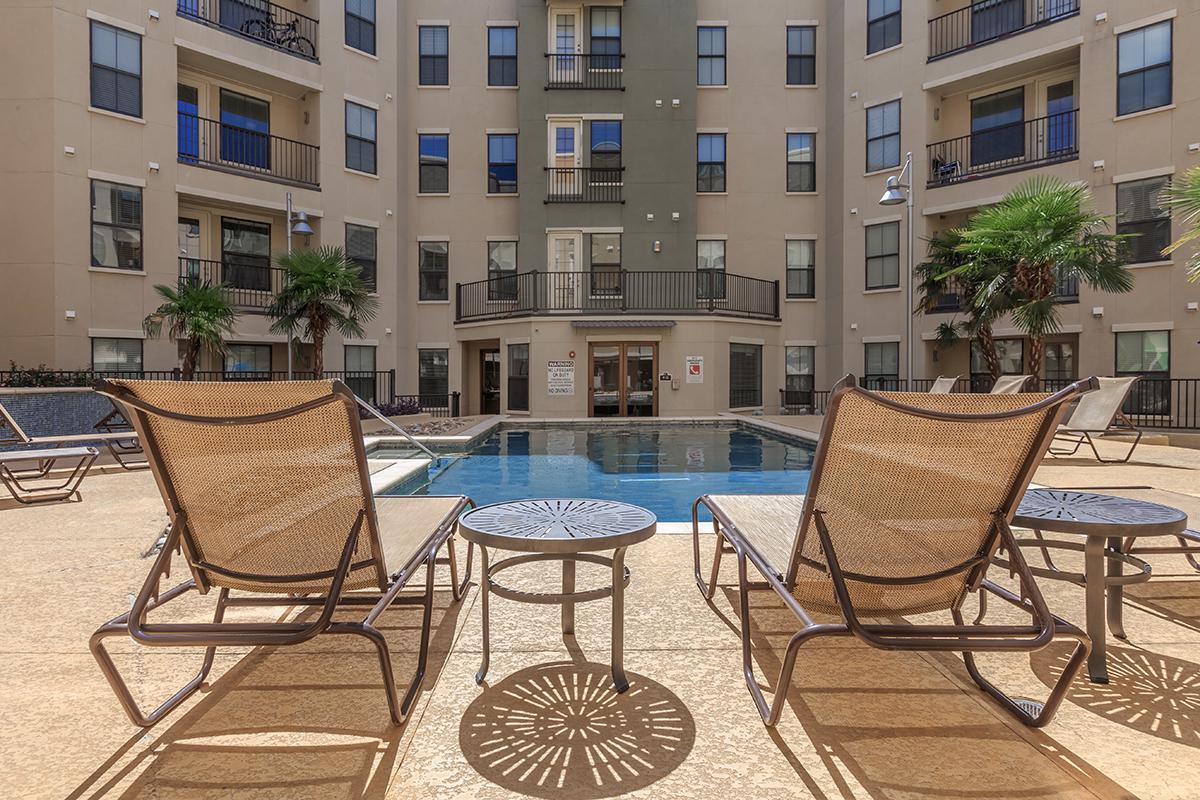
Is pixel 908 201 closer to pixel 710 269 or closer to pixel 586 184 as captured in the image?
pixel 710 269

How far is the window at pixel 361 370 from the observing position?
57.3 feet

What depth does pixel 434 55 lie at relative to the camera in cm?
1931

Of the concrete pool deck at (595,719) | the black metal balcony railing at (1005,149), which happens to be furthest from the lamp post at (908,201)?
the concrete pool deck at (595,719)

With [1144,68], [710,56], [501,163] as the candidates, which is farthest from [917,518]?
[710,56]

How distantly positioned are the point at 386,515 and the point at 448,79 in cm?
1945

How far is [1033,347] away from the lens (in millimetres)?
10812

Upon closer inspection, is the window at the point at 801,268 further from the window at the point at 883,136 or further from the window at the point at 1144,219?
the window at the point at 1144,219

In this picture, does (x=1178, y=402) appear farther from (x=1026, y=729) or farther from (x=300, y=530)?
(x=300, y=530)

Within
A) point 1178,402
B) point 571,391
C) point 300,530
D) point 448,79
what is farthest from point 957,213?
point 300,530

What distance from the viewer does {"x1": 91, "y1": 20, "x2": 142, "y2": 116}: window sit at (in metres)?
13.4

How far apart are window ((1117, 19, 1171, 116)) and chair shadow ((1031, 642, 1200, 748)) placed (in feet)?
53.7

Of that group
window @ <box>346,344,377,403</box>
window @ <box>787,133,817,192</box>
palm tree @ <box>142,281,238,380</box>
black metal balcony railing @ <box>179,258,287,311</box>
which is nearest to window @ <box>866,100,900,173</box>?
window @ <box>787,133,817,192</box>

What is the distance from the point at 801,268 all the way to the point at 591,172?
691 cm

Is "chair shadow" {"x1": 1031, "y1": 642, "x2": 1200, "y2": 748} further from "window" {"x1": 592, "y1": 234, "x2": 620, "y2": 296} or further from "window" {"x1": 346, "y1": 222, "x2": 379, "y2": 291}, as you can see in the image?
"window" {"x1": 346, "y1": 222, "x2": 379, "y2": 291}
